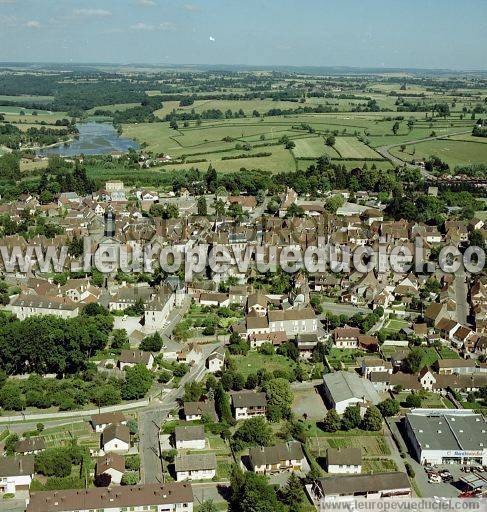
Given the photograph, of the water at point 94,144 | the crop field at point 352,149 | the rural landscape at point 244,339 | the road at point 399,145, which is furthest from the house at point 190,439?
the water at point 94,144

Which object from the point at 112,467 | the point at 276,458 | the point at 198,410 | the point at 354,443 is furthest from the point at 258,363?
the point at 112,467

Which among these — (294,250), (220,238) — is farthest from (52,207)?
(294,250)

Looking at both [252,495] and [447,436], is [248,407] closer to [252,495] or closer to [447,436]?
[252,495]

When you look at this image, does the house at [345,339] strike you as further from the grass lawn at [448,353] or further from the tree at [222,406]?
the tree at [222,406]

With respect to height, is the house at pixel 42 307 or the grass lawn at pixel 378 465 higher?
the house at pixel 42 307

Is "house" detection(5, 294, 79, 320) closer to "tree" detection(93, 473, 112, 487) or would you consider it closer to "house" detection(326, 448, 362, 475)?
"tree" detection(93, 473, 112, 487)
